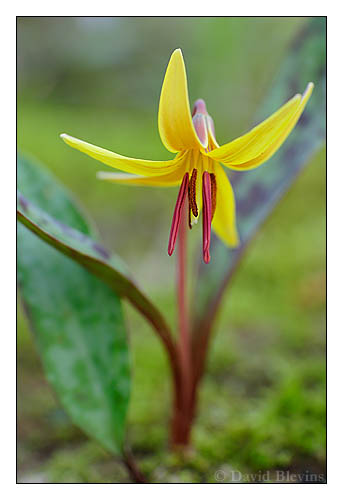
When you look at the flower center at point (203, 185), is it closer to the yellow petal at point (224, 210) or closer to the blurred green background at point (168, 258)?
the yellow petal at point (224, 210)

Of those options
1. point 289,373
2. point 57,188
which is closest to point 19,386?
point 57,188

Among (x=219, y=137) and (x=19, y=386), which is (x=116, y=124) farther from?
(x=19, y=386)

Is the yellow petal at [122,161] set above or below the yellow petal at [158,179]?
above

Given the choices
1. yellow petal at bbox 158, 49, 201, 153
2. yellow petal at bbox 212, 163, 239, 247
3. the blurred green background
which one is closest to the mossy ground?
the blurred green background

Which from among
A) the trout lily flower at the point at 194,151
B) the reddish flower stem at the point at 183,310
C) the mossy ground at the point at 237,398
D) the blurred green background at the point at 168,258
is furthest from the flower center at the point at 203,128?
the mossy ground at the point at 237,398

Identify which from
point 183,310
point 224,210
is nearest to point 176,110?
point 224,210

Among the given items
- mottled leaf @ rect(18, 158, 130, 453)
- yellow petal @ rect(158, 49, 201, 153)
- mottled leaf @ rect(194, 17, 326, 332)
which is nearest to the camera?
yellow petal @ rect(158, 49, 201, 153)

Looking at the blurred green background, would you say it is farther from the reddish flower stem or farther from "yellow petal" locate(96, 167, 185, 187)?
"yellow petal" locate(96, 167, 185, 187)
